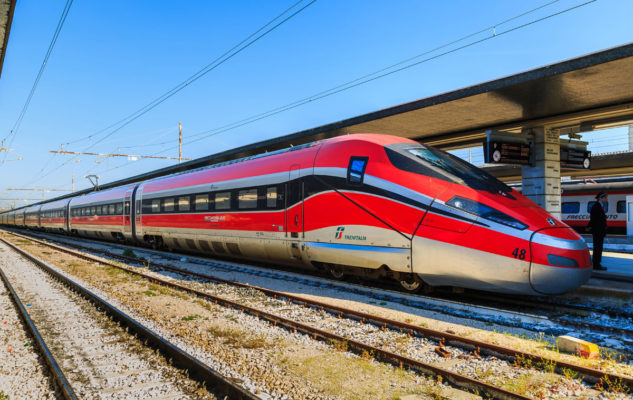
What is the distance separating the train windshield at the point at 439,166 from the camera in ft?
23.7

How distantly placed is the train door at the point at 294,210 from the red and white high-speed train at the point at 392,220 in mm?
22

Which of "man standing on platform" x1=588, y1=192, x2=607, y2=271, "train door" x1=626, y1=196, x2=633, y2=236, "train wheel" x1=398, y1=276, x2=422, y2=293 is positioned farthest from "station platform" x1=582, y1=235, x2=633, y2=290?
"train door" x1=626, y1=196, x2=633, y2=236

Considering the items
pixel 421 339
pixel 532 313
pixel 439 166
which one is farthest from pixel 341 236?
pixel 532 313

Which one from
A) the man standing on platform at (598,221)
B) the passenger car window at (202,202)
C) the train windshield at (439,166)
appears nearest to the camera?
the train windshield at (439,166)

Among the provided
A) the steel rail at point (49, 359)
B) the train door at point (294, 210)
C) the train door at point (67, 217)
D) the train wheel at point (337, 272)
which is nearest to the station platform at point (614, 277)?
the train wheel at point (337, 272)

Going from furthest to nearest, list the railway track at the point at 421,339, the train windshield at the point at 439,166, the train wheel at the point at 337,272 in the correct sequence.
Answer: the train wheel at the point at 337,272, the train windshield at the point at 439,166, the railway track at the point at 421,339

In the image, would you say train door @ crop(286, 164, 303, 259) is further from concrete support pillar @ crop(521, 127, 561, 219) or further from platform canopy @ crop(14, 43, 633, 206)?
concrete support pillar @ crop(521, 127, 561, 219)

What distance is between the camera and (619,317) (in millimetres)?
6469

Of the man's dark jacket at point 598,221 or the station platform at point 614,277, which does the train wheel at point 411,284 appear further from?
the man's dark jacket at point 598,221

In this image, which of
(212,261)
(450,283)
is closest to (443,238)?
(450,283)

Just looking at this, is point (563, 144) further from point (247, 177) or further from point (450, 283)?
point (247, 177)

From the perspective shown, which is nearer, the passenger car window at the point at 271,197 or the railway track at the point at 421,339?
the railway track at the point at 421,339

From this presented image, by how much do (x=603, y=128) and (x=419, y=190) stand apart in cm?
888

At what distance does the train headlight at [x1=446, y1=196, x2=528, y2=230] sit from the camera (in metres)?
6.48
